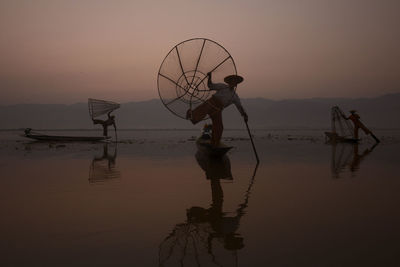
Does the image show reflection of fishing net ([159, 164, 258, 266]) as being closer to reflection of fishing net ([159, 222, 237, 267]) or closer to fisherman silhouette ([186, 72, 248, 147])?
reflection of fishing net ([159, 222, 237, 267])

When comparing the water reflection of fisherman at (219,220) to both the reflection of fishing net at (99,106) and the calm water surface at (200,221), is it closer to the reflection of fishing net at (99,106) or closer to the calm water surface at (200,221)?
the calm water surface at (200,221)

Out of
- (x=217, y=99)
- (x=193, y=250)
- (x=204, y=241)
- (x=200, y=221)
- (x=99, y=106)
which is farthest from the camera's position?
(x=99, y=106)

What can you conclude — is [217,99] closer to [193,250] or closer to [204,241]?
[204,241]

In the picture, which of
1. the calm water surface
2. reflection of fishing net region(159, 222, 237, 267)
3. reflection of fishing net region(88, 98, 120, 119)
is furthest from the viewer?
reflection of fishing net region(88, 98, 120, 119)

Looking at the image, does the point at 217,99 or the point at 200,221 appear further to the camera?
the point at 217,99

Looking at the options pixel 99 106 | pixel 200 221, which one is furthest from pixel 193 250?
pixel 99 106

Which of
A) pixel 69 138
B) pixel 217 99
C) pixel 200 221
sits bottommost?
pixel 69 138

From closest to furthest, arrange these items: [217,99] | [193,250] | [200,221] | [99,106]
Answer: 1. [193,250]
2. [200,221]
3. [217,99]
4. [99,106]

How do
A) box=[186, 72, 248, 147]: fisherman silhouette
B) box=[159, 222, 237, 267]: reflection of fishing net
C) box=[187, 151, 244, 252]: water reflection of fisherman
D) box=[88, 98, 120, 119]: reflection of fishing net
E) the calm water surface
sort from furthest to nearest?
1. box=[88, 98, 120, 119]: reflection of fishing net
2. box=[186, 72, 248, 147]: fisherman silhouette
3. box=[187, 151, 244, 252]: water reflection of fisherman
4. the calm water surface
5. box=[159, 222, 237, 267]: reflection of fishing net

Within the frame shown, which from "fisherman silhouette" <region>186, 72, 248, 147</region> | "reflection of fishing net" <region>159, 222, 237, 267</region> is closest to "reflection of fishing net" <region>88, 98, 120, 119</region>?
"fisherman silhouette" <region>186, 72, 248, 147</region>

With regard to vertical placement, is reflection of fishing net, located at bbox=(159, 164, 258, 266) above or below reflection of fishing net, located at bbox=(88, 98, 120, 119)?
below

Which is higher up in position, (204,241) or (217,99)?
(217,99)

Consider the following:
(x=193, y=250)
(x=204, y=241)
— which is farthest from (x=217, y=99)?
(x=193, y=250)

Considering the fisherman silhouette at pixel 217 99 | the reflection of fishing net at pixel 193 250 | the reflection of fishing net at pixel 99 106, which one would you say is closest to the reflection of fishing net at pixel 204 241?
the reflection of fishing net at pixel 193 250
